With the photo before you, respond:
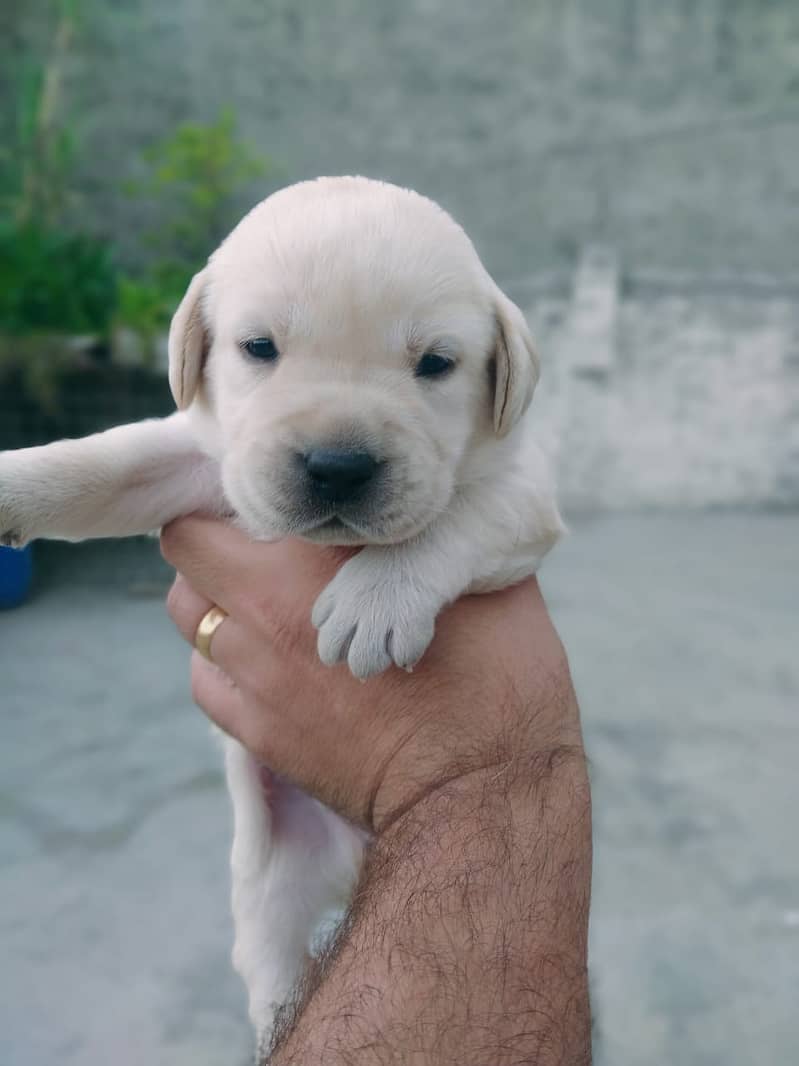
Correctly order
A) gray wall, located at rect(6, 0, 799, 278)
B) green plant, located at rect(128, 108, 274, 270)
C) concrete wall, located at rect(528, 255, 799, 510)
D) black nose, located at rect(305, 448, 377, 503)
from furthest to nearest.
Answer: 1. gray wall, located at rect(6, 0, 799, 278)
2. concrete wall, located at rect(528, 255, 799, 510)
3. green plant, located at rect(128, 108, 274, 270)
4. black nose, located at rect(305, 448, 377, 503)

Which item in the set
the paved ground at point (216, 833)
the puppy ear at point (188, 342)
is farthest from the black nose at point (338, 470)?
the paved ground at point (216, 833)

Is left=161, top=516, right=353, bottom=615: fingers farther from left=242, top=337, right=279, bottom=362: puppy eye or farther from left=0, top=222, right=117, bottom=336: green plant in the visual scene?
left=0, top=222, right=117, bottom=336: green plant

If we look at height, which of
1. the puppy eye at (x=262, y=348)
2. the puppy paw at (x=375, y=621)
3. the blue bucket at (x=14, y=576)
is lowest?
the blue bucket at (x=14, y=576)

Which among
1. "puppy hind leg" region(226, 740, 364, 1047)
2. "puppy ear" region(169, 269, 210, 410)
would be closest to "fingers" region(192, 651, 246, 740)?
"puppy hind leg" region(226, 740, 364, 1047)

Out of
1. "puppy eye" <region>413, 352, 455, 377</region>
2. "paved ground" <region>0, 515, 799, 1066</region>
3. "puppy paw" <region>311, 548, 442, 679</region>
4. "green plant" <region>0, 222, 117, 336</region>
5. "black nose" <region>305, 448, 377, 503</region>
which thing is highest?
"puppy eye" <region>413, 352, 455, 377</region>

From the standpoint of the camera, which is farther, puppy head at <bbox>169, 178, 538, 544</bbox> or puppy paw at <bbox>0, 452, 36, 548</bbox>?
puppy paw at <bbox>0, 452, 36, 548</bbox>

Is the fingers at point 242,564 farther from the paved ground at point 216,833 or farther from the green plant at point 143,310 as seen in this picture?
the green plant at point 143,310

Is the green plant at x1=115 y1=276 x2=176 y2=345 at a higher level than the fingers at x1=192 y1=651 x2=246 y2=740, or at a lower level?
lower

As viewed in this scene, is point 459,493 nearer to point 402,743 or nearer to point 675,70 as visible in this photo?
point 402,743
